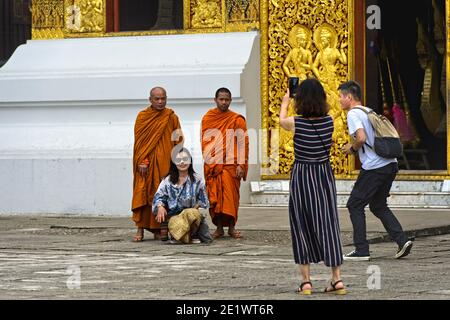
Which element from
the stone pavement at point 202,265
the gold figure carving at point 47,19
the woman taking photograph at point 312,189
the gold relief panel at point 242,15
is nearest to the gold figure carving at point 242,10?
the gold relief panel at point 242,15

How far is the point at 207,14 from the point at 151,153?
5.13m

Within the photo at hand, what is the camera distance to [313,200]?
9.30 m

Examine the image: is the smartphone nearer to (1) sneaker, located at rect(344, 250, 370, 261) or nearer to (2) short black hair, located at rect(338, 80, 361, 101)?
(2) short black hair, located at rect(338, 80, 361, 101)

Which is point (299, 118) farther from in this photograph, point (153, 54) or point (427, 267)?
point (153, 54)

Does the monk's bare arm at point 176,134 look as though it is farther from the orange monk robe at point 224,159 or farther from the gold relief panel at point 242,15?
the gold relief panel at point 242,15

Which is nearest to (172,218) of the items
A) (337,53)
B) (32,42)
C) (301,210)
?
(301,210)

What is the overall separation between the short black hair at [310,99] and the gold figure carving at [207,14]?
953cm

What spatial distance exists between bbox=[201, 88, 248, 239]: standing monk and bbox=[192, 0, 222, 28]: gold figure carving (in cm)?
450

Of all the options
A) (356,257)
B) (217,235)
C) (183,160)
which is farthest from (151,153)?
(356,257)

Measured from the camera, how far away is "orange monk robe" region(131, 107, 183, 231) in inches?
552

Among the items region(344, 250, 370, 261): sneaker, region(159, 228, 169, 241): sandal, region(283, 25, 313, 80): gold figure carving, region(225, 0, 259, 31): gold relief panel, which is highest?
region(225, 0, 259, 31): gold relief panel

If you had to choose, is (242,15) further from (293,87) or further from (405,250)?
(293,87)

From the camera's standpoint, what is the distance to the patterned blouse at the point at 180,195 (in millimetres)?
13398

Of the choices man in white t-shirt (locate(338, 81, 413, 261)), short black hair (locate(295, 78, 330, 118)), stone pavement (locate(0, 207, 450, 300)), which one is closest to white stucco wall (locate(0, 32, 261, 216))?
stone pavement (locate(0, 207, 450, 300))
